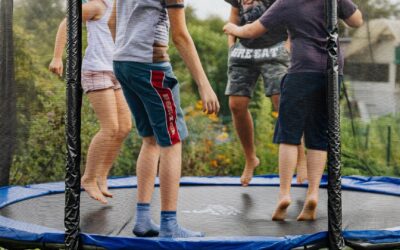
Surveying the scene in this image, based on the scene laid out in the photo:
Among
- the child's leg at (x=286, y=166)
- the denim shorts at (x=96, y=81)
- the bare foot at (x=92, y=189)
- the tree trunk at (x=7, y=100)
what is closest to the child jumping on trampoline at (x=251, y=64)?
the child's leg at (x=286, y=166)

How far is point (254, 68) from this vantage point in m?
3.60

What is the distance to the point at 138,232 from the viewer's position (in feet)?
9.02

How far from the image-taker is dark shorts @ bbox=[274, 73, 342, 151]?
288 cm

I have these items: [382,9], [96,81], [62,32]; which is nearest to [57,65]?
[62,32]

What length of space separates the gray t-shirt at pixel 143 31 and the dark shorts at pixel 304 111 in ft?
1.87

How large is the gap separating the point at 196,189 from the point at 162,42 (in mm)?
1637

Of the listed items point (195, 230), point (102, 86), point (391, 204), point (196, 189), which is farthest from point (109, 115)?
point (391, 204)

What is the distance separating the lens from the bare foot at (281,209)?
2955 millimetres

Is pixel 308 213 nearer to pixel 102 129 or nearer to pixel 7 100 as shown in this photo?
pixel 102 129

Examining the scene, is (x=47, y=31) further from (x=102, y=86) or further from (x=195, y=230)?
(x=195, y=230)

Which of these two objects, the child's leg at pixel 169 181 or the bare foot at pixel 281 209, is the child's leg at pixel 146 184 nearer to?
the child's leg at pixel 169 181

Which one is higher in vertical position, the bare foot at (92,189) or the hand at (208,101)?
the hand at (208,101)

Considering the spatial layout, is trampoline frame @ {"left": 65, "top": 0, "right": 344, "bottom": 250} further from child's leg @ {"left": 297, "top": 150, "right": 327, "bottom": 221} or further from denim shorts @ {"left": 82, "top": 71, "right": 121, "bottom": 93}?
denim shorts @ {"left": 82, "top": 71, "right": 121, "bottom": 93}

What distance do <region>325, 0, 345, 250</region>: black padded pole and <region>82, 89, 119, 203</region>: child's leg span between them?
3.37 feet
